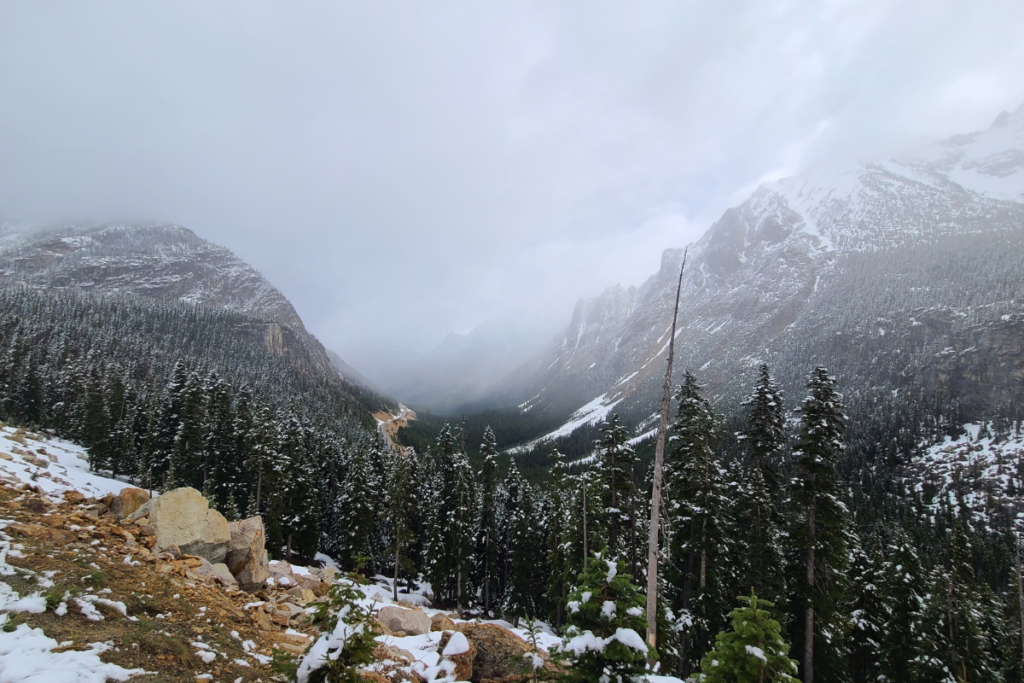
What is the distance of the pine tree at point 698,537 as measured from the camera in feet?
57.5

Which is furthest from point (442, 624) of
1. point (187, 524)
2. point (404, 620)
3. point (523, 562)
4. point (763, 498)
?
point (523, 562)

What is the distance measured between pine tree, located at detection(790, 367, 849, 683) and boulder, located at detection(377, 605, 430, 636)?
51.0 feet

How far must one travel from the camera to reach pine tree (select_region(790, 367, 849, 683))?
621 inches

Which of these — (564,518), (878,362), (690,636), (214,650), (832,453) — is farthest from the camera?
(878,362)

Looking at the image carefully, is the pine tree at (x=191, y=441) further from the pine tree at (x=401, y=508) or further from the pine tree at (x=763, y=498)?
the pine tree at (x=763, y=498)

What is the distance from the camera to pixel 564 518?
85.0 ft

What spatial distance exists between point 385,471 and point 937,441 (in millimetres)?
161983

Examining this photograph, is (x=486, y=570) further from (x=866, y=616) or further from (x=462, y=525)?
(x=866, y=616)

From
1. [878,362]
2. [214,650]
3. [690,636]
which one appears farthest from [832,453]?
[878,362]

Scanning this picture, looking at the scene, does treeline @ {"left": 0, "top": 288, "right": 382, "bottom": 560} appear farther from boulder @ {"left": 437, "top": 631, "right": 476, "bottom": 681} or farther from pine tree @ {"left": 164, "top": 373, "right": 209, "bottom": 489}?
boulder @ {"left": 437, "top": 631, "right": 476, "bottom": 681}

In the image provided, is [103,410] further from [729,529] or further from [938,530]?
[938,530]

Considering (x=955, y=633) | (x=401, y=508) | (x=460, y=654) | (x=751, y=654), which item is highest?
(x=751, y=654)

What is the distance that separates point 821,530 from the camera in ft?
53.0

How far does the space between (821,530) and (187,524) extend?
24.4 meters
